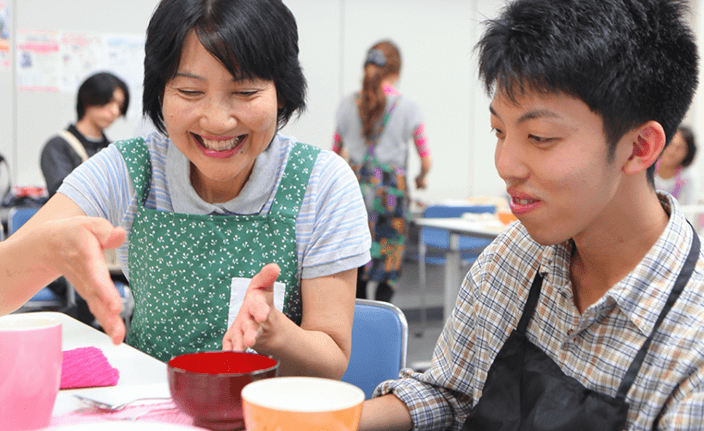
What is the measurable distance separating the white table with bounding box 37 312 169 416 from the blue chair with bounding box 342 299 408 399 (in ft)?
1.45

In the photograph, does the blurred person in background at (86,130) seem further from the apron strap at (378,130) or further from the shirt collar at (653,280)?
the shirt collar at (653,280)

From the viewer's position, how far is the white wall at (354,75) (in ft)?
14.0

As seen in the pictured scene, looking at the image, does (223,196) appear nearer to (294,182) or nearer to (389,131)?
(294,182)

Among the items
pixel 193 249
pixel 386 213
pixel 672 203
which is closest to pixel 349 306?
pixel 193 249

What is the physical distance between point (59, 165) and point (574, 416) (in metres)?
3.28

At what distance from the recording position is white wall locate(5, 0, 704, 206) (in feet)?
14.0

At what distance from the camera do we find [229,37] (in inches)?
41.5

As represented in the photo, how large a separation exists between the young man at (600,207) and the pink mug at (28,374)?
407 millimetres

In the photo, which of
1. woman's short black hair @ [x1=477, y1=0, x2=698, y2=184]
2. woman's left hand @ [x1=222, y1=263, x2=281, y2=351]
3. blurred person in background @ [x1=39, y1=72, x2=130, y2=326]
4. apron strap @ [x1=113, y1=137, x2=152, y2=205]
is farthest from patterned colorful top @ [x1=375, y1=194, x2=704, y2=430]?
blurred person in background @ [x1=39, y1=72, x2=130, y2=326]

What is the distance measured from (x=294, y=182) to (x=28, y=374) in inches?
25.9

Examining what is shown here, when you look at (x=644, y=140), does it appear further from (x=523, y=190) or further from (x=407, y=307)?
(x=407, y=307)

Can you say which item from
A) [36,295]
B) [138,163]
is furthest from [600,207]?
[36,295]

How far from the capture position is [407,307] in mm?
5195

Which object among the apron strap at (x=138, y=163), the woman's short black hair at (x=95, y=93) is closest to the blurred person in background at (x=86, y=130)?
the woman's short black hair at (x=95, y=93)
